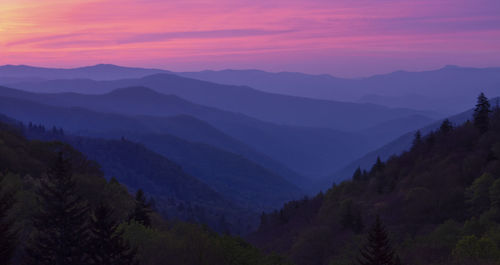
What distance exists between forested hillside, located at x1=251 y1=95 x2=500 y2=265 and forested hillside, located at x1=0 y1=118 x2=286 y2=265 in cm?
1770

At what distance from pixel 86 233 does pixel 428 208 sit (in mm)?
60438

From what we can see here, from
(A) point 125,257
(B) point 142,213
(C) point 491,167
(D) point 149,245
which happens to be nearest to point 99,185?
(B) point 142,213

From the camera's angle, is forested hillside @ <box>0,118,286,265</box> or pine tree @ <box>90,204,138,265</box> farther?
forested hillside @ <box>0,118,286,265</box>

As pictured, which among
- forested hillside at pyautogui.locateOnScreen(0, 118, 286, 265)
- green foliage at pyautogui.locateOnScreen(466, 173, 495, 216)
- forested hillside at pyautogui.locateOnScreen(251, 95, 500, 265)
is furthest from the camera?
green foliage at pyautogui.locateOnScreen(466, 173, 495, 216)

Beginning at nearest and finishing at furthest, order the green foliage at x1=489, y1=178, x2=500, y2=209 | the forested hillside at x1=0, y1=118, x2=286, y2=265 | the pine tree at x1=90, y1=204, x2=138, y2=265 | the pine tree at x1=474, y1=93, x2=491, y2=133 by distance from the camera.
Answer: the pine tree at x1=90, y1=204, x2=138, y2=265, the forested hillside at x1=0, y1=118, x2=286, y2=265, the green foliage at x1=489, y1=178, x2=500, y2=209, the pine tree at x1=474, y1=93, x2=491, y2=133

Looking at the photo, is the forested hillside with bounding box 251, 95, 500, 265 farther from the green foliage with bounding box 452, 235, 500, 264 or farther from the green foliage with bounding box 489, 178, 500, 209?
the green foliage with bounding box 489, 178, 500, 209

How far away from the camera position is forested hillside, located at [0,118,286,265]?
92.1 ft

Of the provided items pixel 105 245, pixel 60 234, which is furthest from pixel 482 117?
pixel 60 234

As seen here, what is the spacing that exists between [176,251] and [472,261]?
2242 cm

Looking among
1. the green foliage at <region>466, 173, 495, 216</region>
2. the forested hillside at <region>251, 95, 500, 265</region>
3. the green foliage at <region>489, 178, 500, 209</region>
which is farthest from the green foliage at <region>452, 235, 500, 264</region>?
the green foliage at <region>466, 173, 495, 216</region>

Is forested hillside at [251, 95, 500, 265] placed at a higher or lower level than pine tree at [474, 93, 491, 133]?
lower

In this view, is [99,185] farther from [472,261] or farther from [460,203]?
→ [460,203]

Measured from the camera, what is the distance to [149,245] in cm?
3672

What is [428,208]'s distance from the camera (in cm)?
7500
